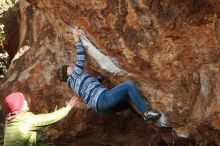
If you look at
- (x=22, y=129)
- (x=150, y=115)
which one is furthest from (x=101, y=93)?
(x=22, y=129)

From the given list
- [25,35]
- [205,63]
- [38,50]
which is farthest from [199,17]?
[25,35]

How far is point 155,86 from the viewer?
8039 millimetres

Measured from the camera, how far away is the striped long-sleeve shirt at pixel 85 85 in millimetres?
7809

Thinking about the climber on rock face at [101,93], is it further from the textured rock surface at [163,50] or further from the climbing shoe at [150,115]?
the textured rock surface at [163,50]

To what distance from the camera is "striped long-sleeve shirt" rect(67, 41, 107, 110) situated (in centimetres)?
781

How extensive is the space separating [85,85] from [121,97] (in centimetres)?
83

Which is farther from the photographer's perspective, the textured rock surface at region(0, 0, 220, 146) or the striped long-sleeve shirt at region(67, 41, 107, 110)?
the striped long-sleeve shirt at region(67, 41, 107, 110)

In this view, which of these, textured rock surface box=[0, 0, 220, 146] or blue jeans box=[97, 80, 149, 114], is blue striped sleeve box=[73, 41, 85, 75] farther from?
blue jeans box=[97, 80, 149, 114]

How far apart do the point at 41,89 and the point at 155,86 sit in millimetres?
3223

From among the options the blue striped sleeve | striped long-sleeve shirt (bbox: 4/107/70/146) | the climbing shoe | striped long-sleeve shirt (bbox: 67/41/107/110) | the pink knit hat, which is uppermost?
the blue striped sleeve

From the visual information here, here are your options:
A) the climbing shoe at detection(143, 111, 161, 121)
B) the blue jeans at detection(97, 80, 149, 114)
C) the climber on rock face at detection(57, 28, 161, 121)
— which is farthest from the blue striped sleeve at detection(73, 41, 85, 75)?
the climbing shoe at detection(143, 111, 161, 121)

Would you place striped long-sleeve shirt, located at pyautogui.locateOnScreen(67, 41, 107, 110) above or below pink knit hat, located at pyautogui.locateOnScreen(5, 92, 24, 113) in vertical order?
above

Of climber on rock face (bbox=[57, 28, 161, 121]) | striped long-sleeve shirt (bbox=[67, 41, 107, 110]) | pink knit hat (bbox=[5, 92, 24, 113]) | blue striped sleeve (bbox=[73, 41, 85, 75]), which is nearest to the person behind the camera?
pink knit hat (bbox=[5, 92, 24, 113])

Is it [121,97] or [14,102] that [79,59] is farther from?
[14,102]
